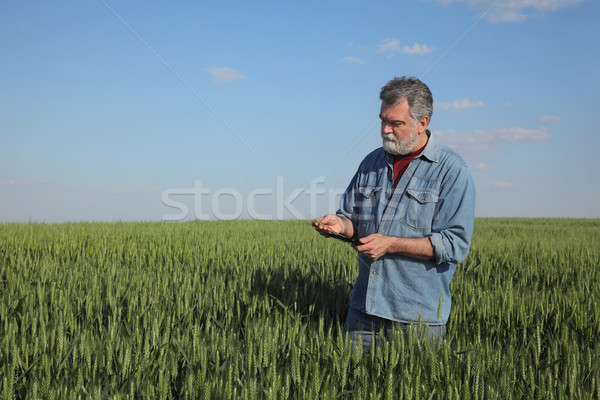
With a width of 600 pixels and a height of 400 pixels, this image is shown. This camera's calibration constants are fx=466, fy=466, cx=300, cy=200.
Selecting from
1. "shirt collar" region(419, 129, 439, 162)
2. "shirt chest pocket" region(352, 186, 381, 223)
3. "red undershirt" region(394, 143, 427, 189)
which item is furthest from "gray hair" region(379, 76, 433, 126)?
"shirt chest pocket" region(352, 186, 381, 223)

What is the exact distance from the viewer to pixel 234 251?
633 cm

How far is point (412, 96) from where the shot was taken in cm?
262

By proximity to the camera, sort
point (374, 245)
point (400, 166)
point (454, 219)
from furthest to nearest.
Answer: point (400, 166)
point (454, 219)
point (374, 245)

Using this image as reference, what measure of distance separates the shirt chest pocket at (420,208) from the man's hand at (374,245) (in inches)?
10.3

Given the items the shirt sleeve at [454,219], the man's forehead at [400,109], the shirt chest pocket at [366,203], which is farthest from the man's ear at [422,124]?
the shirt chest pocket at [366,203]

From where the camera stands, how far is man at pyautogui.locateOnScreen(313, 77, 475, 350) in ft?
8.46

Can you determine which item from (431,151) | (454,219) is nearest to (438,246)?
(454,219)

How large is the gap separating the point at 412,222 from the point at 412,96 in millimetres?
724

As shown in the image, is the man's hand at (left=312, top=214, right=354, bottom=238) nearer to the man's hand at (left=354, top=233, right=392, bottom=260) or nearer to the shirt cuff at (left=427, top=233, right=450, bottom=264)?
the man's hand at (left=354, top=233, right=392, bottom=260)

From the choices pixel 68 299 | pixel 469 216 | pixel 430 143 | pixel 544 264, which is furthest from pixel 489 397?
pixel 544 264

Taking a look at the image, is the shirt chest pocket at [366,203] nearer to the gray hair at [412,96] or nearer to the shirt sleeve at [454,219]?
the shirt sleeve at [454,219]

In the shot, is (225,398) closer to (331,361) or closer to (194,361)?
(194,361)

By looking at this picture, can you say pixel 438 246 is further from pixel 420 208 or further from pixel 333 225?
pixel 333 225

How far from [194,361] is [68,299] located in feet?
6.40
